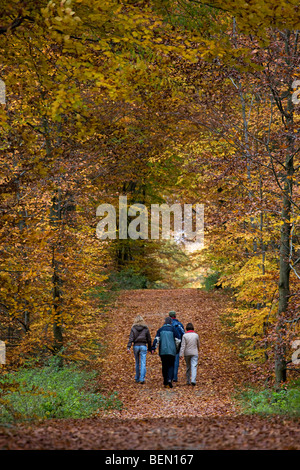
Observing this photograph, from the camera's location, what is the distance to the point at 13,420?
6.86 m

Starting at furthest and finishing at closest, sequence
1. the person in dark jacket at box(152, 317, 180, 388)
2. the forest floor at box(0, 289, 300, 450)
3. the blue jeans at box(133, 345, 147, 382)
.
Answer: the blue jeans at box(133, 345, 147, 382) → the person in dark jacket at box(152, 317, 180, 388) → the forest floor at box(0, 289, 300, 450)

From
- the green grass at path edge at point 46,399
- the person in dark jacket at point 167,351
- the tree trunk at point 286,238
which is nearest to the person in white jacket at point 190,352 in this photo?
the person in dark jacket at point 167,351

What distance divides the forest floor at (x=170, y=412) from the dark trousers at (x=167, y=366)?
0.30m

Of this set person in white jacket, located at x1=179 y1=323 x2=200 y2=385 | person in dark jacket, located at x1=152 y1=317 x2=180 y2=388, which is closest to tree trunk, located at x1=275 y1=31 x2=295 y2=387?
person in dark jacket, located at x1=152 y1=317 x2=180 y2=388

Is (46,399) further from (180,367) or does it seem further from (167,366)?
(180,367)

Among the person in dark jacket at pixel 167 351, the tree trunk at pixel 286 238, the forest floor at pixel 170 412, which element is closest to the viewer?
the forest floor at pixel 170 412

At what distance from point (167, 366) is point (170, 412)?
2.56 metres

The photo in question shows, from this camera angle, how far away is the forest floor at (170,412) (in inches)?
212

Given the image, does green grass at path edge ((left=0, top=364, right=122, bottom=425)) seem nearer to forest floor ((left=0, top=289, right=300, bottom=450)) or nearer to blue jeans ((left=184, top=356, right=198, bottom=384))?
forest floor ((left=0, top=289, right=300, bottom=450))

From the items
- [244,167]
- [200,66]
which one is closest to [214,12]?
[200,66]

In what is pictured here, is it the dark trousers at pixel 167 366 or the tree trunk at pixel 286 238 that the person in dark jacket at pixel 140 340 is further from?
the tree trunk at pixel 286 238

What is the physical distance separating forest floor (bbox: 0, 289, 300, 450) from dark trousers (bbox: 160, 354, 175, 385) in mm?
303

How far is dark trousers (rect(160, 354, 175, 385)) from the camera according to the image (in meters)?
12.5

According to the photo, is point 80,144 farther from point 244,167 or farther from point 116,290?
point 116,290
